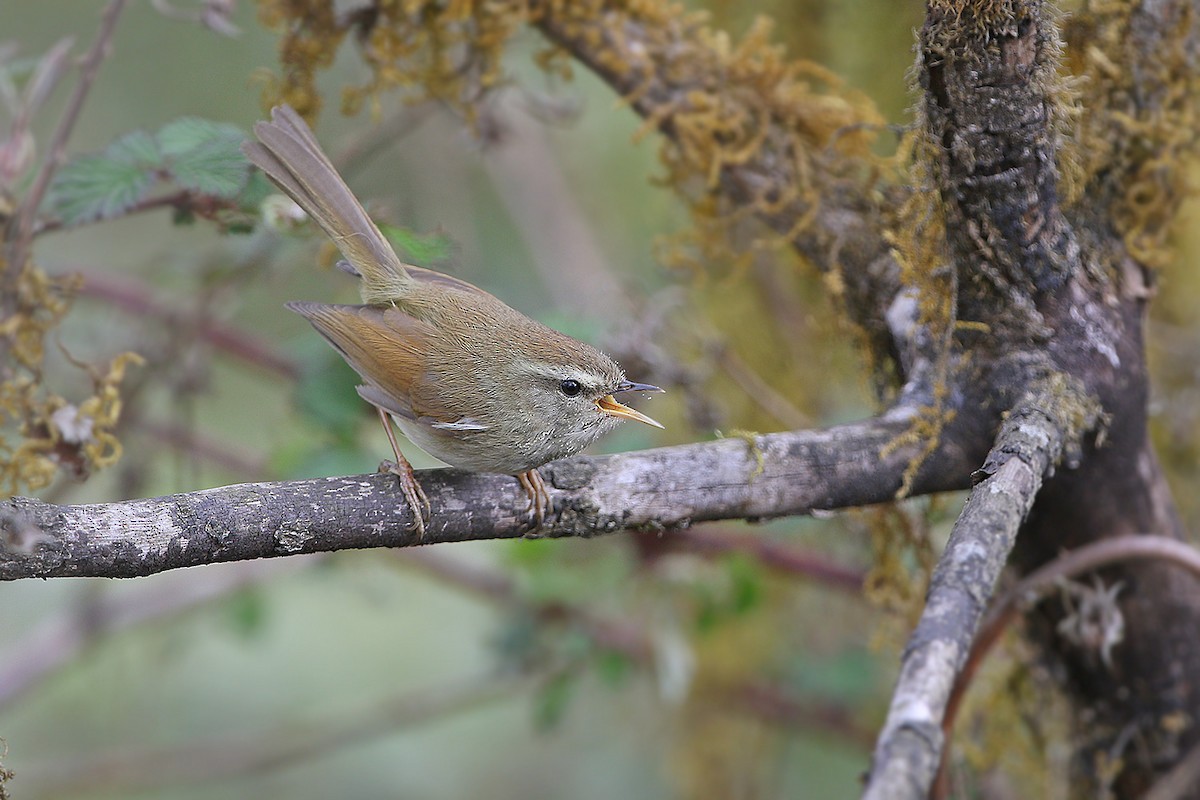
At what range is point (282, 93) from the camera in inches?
105

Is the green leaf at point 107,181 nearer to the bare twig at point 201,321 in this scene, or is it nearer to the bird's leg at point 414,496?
the bird's leg at point 414,496

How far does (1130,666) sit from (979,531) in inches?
41.9

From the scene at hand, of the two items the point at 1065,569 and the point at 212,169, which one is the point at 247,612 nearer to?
the point at 212,169

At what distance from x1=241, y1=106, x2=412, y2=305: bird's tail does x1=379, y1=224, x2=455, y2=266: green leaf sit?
33mm

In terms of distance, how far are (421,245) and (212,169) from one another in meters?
0.47

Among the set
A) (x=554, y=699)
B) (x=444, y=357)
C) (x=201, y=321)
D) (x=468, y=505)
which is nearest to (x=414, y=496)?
(x=468, y=505)

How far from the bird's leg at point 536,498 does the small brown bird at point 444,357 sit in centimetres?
23

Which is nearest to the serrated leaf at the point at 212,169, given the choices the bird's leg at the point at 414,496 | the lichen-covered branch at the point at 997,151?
the bird's leg at the point at 414,496

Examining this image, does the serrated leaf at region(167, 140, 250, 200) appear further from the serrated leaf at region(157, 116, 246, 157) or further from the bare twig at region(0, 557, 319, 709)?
the bare twig at region(0, 557, 319, 709)

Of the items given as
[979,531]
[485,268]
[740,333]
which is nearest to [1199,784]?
[979,531]

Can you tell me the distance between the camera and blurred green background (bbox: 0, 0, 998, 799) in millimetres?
3209

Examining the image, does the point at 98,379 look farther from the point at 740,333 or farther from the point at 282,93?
the point at 740,333

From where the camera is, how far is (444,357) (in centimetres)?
238

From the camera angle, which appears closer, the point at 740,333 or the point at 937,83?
the point at 937,83
